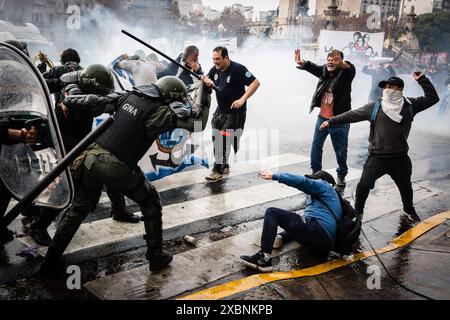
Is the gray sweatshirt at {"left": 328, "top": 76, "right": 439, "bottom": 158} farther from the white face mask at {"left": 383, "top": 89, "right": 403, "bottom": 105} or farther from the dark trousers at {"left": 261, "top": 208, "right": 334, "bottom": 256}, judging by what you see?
the dark trousers at {"left": 261, "top": 208, "right": 334, "bottom": 256}

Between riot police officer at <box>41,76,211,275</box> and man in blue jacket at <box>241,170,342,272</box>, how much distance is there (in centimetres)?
93

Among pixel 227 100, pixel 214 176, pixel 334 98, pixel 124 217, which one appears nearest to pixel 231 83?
pixel 227 100

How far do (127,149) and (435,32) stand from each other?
48.6 meters

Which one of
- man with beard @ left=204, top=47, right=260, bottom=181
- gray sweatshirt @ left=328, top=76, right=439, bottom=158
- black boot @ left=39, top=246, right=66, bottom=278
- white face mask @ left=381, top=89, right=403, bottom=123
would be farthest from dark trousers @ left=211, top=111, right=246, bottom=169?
black boot @ left=39, top=246, right=66, bottom=278

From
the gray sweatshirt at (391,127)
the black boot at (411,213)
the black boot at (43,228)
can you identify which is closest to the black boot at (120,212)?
the black boot at (43,228)

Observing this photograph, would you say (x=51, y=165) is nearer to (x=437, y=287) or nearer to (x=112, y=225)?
(x=112, y=225)

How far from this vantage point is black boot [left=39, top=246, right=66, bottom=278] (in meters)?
3.67

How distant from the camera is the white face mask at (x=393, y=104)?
5086 mm

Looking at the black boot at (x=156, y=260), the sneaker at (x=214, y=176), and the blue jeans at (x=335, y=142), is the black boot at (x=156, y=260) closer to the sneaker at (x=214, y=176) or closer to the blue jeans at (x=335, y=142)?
the sneaker at (x=214, y=176)

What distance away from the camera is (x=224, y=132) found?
6.91 metres

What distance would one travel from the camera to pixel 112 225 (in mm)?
4918

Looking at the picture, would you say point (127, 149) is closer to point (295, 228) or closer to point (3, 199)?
point (3, 199)
